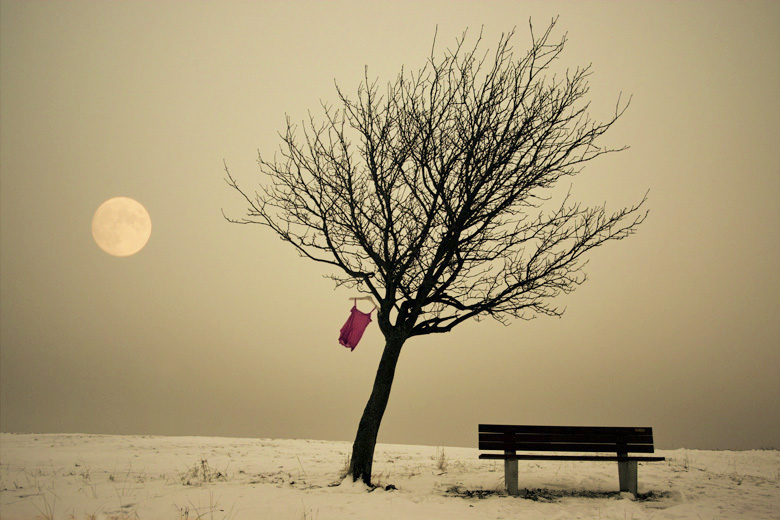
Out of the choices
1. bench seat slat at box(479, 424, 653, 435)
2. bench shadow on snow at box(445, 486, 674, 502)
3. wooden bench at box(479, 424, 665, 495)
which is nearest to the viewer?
bench shadow on snow at box(445, 486, 674, 502)

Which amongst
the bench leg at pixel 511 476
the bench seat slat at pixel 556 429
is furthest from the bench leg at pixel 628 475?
the bench leg at pixel 511 476

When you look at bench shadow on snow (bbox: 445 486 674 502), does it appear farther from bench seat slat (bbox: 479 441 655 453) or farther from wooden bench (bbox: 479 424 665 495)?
bench seat slat (bbox: 479 441 655 453)

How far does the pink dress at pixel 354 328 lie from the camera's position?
11492 millimetres

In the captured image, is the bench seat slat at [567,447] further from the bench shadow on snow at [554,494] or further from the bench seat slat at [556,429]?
the bench shadow on snow at [554,494]

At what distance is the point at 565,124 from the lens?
11133 mm

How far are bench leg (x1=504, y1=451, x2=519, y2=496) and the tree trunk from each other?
2.54 m

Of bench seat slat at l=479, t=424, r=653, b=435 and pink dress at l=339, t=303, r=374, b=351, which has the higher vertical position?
pink dress at l=339, t=303, r=374, b=351

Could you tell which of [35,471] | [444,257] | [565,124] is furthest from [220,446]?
[565,124]

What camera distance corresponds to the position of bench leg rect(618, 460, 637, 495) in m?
9.16

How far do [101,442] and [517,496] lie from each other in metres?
14.2

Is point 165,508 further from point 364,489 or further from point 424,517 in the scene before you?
point 424,517

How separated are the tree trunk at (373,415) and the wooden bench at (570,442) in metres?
2.09

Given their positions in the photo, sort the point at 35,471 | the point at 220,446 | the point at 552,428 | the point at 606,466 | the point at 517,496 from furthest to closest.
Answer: the point at 220,446, the point at 606,466, the point at 35,471, the point at 552,428, the point at 517,496

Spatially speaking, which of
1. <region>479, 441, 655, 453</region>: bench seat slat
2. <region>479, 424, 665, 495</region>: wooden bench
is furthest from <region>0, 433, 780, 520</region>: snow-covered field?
<region>479, 441, 655, 453</region>: bench seat slat
